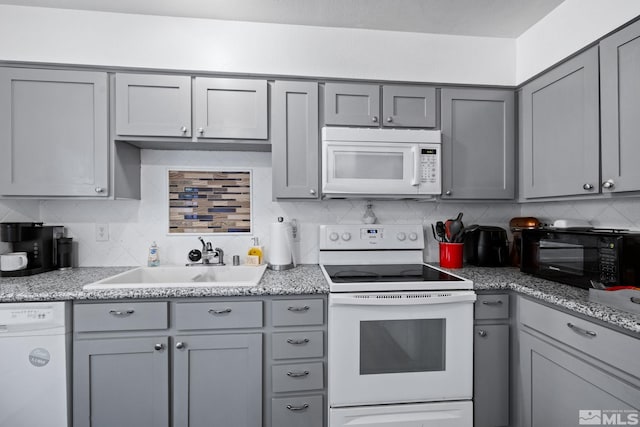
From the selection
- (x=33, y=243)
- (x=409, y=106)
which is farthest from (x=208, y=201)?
(x=409, y=106)

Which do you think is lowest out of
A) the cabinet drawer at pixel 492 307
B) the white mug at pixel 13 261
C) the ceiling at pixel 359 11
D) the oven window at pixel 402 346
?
the oven window at pixel 402 346

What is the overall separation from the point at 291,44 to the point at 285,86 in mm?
341

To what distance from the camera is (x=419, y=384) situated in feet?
5.19

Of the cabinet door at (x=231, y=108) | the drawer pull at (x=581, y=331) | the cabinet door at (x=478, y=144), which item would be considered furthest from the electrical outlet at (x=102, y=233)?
the drawer pull at (x=581, y=331)

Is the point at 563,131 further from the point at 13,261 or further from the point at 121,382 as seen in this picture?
the point at 13,261

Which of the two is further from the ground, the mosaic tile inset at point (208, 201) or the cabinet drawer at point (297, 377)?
the mosaic tile inset at point (208, 201)

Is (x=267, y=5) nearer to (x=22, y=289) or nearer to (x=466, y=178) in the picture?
(x=466, y=178)

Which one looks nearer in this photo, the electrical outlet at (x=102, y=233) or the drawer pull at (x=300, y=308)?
the drawer pull at (x=300, y=308)

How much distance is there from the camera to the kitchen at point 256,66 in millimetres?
1842

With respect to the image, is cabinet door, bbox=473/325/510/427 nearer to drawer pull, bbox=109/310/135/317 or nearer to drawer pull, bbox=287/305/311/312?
drawer pull, bbox=287/305/311/312

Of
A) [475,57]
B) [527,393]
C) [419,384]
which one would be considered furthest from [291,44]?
[527,393]

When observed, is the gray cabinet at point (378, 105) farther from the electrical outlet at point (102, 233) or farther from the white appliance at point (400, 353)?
the electrical outlet at point (102, 233)

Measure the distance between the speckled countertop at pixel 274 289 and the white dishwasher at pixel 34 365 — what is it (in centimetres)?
7

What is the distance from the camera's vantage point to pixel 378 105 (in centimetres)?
195
